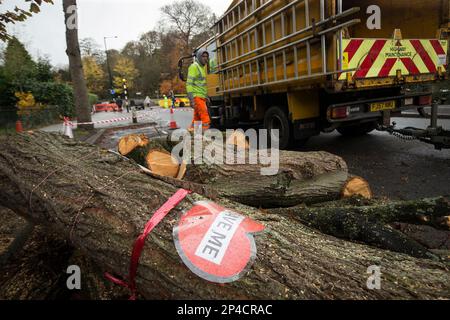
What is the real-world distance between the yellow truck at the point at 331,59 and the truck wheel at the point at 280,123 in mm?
18

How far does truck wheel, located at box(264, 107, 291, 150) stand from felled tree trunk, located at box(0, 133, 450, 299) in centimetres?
350

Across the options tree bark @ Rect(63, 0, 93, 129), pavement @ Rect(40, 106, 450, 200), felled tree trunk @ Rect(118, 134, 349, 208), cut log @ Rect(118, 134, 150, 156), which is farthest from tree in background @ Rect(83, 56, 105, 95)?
felled tree trunk @ Rect(118, 134, 349, 208)

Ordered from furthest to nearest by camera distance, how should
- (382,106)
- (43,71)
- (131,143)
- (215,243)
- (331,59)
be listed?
(43,71), (382,106), (331,59), (131,143), (215,243)

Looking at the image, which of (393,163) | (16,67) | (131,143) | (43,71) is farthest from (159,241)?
(43,71)

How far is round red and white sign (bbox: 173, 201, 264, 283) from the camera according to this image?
146 cm

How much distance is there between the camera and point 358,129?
667 cm

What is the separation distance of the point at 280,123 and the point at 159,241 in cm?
449

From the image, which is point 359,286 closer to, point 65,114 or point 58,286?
point 58,286

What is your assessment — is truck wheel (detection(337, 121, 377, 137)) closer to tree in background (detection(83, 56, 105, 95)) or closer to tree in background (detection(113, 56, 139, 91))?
tree in background (detection(83, 56, 105, 95))

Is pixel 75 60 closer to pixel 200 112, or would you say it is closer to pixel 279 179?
pixel 200 112

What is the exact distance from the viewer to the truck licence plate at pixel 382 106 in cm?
484

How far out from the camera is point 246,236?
1.64 metres

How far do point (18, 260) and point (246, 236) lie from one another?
1.83m

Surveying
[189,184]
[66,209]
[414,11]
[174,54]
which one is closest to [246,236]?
[189,184]
